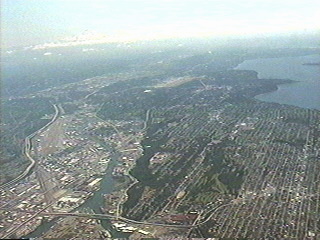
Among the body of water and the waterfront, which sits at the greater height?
the body of water

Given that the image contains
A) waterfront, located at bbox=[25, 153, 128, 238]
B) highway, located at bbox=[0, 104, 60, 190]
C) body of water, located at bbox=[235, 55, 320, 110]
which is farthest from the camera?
body of water, located at bbox=[235, 55, 320, 110]

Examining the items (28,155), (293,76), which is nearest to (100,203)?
(28,155)

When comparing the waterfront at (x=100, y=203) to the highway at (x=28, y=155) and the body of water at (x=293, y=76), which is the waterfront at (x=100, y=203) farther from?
the body of water at (x=293, y=76)

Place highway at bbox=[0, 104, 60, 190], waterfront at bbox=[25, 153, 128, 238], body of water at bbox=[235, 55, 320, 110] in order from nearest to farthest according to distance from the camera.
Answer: waterfront at bbox=[25, 153, 128, 238], highway at bbox=[0, 104, 60, 190], body of water at bbox=[235, 55, 320, 110]

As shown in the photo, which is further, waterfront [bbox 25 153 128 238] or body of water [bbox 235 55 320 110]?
body of water [bbox 235 55 320 110]

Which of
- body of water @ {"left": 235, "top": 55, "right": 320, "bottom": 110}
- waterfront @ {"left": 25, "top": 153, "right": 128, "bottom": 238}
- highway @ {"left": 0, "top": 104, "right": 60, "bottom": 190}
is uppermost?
body of water @ {"left": 235, "top": 55, "right": 320, "bottom": 110}

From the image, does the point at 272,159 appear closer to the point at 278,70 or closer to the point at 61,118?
the point at 61,118

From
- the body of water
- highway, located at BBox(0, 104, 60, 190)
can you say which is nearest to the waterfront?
highway, located at BBox(0, 104, 60, 190)

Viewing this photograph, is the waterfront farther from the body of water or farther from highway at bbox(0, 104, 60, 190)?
the body of water
